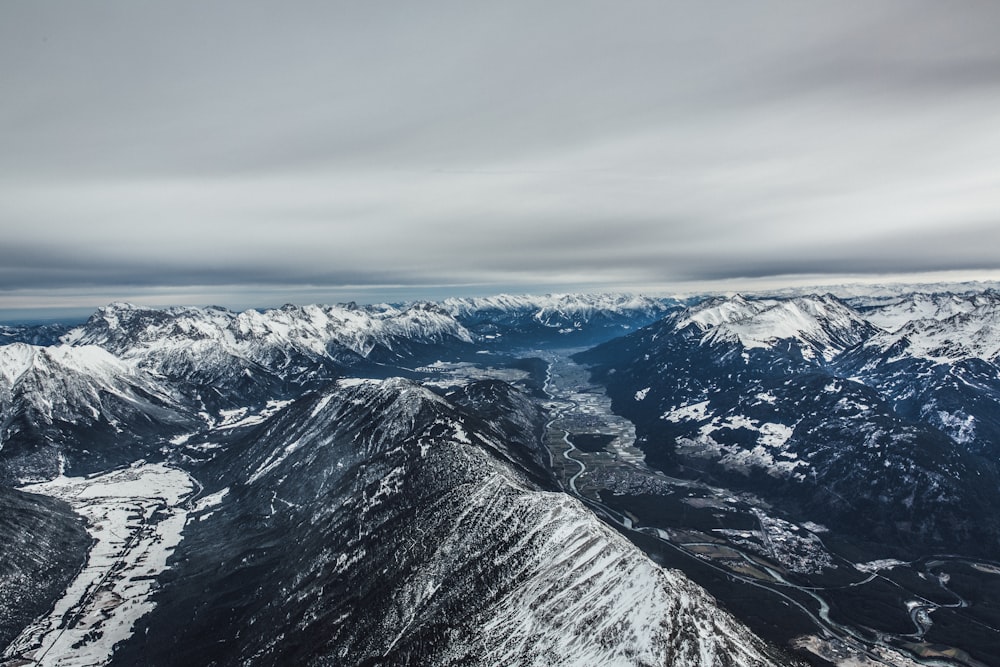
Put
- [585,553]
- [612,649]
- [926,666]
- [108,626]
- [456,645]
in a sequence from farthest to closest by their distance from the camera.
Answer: [108,626], [926,666], [585,553], [456,645], [612,649]

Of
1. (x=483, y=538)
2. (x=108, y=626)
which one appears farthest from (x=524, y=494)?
(x=108, y=626)

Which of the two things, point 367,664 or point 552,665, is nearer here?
point 552,665

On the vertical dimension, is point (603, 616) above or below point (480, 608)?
above

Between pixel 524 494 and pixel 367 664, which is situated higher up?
pixel 524 494

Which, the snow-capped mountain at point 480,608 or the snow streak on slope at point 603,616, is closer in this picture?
the snow streak on slope at point 603,616

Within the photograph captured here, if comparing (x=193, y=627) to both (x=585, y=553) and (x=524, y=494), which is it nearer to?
(x=524, y=494)

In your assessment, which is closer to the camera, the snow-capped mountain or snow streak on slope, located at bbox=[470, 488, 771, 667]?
snow streak on slope, located at bbox=[470, 488, 771, 667]

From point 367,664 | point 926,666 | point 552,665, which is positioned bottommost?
point 926,666

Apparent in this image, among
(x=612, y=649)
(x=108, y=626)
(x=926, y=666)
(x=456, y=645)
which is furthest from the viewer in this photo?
(x=108, y=626)

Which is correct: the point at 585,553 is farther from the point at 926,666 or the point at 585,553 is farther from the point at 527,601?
the point at 926,666

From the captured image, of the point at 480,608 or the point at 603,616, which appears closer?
the point at 603,616
